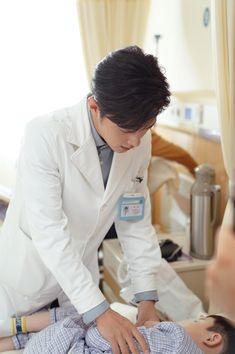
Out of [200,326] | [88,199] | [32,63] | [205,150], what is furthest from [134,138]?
[32,63]

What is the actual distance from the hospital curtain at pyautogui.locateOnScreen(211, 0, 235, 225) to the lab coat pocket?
821mm

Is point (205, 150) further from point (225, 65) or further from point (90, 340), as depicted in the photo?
point (90, 340)

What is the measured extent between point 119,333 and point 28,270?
40 centimetres

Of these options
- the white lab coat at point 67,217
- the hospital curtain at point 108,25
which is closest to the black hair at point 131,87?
the white lab coat at point 67,217

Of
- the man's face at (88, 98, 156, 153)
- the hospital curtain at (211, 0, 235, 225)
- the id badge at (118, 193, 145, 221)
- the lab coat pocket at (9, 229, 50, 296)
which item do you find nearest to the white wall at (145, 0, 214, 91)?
the hospital curtain at (211, 0, 235, 225)

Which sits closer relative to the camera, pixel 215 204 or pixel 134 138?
pixel 134 138

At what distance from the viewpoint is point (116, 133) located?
1202 millimetres

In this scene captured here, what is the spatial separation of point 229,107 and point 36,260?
990 mm

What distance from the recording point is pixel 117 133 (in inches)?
47.3

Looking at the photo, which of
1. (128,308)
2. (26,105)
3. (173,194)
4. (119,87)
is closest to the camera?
(119,87)

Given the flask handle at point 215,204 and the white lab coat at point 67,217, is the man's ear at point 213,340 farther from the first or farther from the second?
the flask handle at point 215,204

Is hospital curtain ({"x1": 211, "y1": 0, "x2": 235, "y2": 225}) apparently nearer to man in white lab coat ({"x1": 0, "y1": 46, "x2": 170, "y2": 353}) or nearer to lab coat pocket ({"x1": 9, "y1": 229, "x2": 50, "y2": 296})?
man in white lab coat ({"x1": 0, "y1": 46, "x2": 170, "y2": 353})

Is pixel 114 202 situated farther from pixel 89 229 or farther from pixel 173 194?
pixel 173 194

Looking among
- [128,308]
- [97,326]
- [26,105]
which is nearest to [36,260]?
[97,326]
